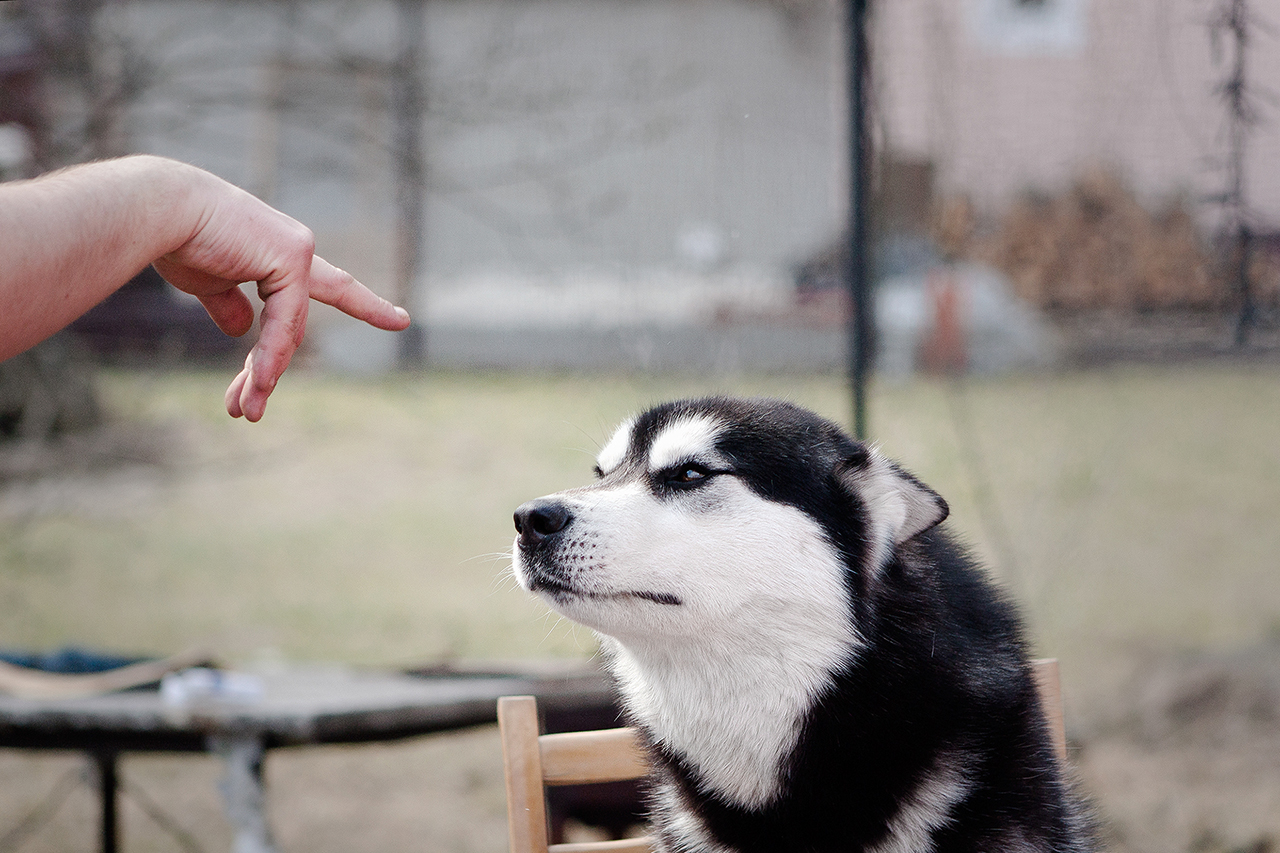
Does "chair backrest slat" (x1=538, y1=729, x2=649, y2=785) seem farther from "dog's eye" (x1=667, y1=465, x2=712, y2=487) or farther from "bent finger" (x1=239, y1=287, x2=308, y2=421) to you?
"bent finger" (x1=239, y1=287, x2=308, y2=421)

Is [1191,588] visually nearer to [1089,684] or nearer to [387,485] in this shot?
[1089,684]

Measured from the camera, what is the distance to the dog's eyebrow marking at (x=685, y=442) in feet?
5.48

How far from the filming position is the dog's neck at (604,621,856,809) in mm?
1562

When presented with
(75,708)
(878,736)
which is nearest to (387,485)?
(75,708)

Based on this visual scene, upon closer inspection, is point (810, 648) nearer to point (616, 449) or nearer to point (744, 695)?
point (744, 695)

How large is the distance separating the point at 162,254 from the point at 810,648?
1.06 metres

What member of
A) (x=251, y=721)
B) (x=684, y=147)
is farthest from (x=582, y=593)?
(x=684, y=147)

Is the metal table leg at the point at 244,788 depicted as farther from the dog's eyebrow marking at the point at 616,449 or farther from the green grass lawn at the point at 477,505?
the dog's eyebrow marking at the point at 616,449

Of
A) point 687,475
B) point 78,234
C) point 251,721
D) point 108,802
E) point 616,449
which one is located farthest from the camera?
point 108,802

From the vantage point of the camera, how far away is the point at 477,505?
5527 millimetres

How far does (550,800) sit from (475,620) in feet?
7.72

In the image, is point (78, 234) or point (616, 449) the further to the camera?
point (616, 449)

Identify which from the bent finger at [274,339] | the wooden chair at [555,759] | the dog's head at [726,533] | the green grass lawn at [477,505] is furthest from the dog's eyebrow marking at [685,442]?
the green grass lawn at [477,505]

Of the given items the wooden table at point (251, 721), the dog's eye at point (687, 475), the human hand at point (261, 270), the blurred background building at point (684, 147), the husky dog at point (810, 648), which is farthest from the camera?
the blurred background building at point (684, 147)
